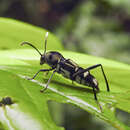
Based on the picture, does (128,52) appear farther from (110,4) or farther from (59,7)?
(59,7)

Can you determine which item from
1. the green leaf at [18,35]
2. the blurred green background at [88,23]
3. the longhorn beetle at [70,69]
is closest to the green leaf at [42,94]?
the longhorn beetle at [70,69]

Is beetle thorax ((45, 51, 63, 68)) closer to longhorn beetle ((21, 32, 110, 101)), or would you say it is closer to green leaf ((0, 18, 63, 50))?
longhorn beetle ((21, 32, 110, 101))

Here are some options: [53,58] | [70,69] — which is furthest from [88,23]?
[70,69]

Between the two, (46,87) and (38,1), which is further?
(38,1)

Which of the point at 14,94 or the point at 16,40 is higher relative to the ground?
the point at 16,40

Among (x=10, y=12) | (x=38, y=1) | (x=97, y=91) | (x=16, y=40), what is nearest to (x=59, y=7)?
(x=38, y=1)

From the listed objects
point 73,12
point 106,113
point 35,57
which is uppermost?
point 73,12

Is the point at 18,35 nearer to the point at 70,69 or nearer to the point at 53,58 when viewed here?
the point at 53,58
